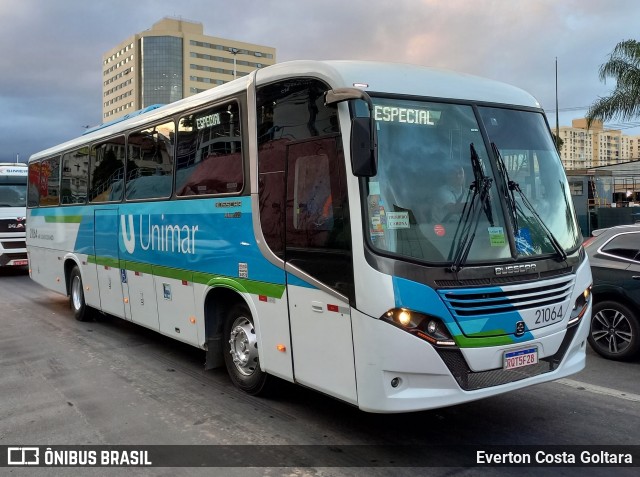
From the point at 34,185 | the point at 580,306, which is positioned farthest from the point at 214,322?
the point at 34,185

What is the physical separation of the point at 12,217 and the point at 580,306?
1632cm

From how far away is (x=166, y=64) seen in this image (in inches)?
4614

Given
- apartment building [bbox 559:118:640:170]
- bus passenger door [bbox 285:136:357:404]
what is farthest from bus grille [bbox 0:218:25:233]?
apartment building [bbox 559:118:640:170]

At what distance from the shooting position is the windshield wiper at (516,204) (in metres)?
4.44

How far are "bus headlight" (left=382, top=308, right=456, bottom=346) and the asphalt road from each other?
0.96 meters

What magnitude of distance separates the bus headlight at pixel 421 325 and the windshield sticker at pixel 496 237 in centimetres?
80

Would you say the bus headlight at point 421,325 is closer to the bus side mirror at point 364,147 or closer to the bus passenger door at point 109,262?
the bus side mirror at point 364,147

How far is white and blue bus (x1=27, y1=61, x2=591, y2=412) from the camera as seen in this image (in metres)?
3.95

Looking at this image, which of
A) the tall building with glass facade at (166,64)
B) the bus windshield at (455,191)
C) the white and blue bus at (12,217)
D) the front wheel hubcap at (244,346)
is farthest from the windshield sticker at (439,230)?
the tall building with glass facade at (166,64)

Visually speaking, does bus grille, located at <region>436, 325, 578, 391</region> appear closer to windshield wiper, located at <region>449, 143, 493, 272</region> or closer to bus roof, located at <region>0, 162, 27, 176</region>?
windshield wiper, located at <region>449, 143, 493, 272</region>

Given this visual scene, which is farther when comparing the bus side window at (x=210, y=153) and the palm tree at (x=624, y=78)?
the palm tree at (x=624, y=78)

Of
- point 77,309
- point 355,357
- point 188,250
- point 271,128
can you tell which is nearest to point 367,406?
point 355,357

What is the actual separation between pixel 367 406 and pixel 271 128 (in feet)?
8.27

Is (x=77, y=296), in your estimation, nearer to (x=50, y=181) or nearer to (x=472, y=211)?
(x=50, y=181)
